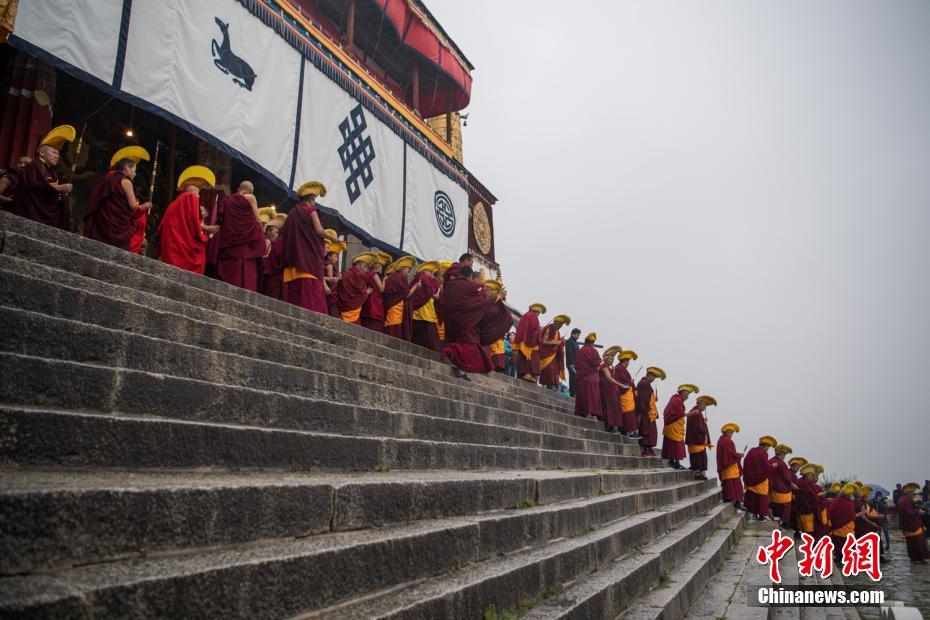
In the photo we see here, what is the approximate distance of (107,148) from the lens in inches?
338

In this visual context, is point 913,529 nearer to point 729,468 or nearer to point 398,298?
point 729,468

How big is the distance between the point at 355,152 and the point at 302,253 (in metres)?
4.51

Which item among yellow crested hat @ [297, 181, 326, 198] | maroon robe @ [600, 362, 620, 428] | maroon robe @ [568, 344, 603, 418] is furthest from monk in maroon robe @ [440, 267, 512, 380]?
maroon robe @ [600, 362, 620, 428]

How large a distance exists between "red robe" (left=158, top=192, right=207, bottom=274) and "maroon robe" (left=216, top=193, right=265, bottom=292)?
26cm

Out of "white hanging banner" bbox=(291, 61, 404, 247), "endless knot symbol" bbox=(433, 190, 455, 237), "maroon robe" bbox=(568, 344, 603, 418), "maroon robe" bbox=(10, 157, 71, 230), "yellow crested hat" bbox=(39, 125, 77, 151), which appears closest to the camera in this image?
"maroon robe" bbox=(10, 157, 71, 230)

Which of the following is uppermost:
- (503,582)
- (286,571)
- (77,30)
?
(77,30)

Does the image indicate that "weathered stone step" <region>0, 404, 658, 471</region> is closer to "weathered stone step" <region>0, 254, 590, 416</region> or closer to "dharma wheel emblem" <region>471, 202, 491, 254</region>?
"weathered stone step" <region>0, 254, 590, 416</region>

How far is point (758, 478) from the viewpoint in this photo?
10.0 metres

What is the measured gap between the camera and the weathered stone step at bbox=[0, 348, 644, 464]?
1.73 metres

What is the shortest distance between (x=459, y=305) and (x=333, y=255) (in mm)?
2550

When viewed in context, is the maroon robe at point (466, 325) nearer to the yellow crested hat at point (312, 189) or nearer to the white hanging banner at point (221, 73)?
the yellow crested hat at point (312, 189)

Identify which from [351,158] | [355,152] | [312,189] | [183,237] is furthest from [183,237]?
[355,152]

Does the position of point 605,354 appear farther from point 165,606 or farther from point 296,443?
point 165,606

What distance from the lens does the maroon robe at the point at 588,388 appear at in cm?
933
